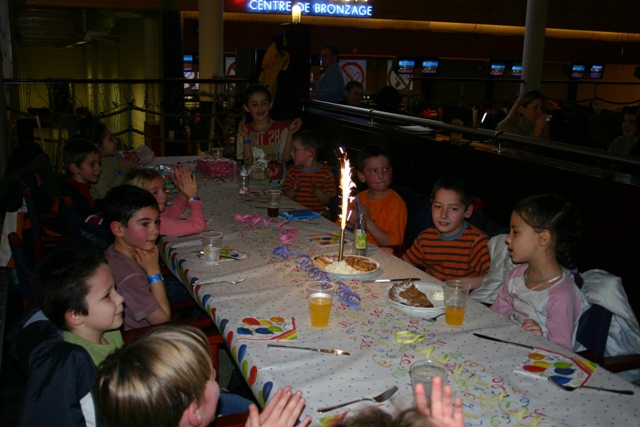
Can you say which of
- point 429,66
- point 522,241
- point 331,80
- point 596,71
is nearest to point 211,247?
point 522,241

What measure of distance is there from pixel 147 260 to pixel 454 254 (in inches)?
60.6

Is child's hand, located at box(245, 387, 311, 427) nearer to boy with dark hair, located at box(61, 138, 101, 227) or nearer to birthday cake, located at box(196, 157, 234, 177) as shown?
boy with dark hair, located at box(61, 138, 101, 227)

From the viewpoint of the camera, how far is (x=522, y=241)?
2518mm

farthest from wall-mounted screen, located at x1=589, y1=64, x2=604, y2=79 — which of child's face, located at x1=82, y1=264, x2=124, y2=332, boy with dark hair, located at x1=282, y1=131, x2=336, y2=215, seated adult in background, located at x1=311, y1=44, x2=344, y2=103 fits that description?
child's face, located at x1=82, y1=264, x2=124, y2=332

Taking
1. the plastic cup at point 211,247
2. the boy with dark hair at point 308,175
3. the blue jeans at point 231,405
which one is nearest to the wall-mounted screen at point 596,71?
the boy with dark hair at point 308,175

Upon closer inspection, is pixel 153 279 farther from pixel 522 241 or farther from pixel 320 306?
pixel 522 241

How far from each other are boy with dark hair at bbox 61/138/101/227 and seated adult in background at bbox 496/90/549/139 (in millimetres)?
3201

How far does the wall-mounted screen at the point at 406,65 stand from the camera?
13.8 meters

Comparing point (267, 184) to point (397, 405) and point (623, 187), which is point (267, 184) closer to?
point (623, 187)

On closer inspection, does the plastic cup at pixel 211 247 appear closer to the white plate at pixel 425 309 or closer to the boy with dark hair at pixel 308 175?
the white plate at pixel 425 309

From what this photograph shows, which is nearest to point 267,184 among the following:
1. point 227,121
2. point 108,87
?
point 227,121

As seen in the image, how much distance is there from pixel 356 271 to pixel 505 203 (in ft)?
5.98

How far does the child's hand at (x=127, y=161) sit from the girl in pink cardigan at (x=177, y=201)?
5.07ft

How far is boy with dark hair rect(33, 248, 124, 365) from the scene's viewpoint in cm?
190
